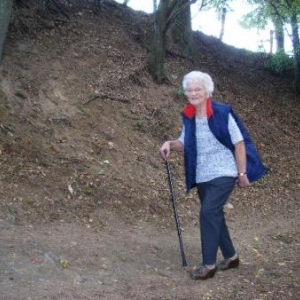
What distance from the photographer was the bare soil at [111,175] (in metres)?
4.96

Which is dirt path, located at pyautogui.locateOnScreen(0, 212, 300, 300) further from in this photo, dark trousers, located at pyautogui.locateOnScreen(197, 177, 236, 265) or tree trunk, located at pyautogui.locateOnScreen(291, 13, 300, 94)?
tree trunk, located at pyautogui.locateOnScreen(291, 13, 300, 94)

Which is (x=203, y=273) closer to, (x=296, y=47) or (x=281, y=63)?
(x=296, y=47)

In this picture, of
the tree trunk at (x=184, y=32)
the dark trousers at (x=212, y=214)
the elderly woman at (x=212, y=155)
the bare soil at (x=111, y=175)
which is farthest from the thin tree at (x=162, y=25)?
the dark trousers at (x=212, y=214)

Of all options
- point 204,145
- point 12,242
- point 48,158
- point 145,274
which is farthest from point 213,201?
point 48,158

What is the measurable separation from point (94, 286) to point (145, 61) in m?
6.65

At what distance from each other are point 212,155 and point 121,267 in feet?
4.94

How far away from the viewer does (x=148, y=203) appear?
728 cm

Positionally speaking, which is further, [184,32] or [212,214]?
[184,32]

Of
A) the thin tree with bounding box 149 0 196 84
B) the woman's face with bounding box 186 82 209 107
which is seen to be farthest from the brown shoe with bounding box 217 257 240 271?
the thin tree with bounding box 149 0 196 84

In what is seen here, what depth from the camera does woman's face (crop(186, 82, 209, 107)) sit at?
16.1ft

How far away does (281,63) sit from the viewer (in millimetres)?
14188

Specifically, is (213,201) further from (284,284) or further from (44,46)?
(44,46)

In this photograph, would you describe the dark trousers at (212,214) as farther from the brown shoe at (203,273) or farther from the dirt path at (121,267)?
the dirt path at (121,267)

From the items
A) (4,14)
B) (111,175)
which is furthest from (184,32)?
(111,175)
